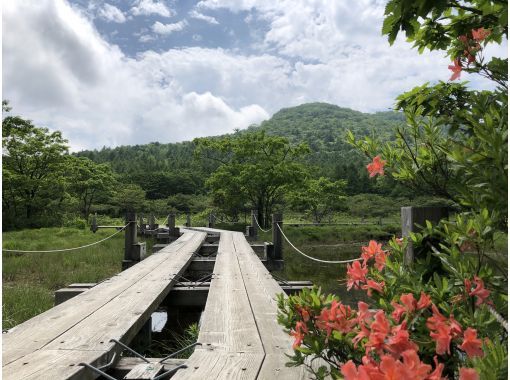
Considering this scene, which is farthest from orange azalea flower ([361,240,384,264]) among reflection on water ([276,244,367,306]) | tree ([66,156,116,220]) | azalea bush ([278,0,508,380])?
tree ([66,156,116,220])

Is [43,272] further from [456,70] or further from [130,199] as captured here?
[130,199]

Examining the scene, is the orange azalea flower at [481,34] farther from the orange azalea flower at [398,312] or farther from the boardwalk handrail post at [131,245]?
the boardwalk handrail post at [131,245]

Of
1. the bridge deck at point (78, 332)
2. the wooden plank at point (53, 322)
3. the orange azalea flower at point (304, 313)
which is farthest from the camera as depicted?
the wooden plank at point (53, 322)

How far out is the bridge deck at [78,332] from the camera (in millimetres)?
1953

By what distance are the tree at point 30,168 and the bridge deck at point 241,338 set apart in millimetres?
27228

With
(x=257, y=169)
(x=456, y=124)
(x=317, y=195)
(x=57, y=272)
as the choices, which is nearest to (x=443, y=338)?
(x=456, y=124)

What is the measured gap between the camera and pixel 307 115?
167 m

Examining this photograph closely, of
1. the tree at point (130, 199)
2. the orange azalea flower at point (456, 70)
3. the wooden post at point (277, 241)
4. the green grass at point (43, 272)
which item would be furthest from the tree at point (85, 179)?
the orange azalea flower at point (456, 70)

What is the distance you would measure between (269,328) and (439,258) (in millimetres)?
1446

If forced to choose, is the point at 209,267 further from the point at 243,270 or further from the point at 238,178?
the point at 238,178

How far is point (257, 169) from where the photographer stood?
2627 centimetres

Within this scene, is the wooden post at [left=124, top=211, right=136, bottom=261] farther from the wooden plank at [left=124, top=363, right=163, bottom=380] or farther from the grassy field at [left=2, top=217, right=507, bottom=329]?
the wooden plank at [left=124, top=363, right=163, bottom=380]

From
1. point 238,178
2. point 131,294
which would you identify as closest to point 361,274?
point 131,294

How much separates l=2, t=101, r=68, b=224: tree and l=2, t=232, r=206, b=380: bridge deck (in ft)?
87.4
